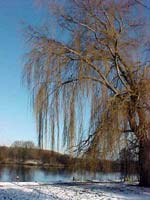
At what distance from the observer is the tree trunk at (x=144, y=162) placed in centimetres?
1287

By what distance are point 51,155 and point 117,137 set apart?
2.17 metres

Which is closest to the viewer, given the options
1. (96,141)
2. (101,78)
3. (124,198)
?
(124,198)

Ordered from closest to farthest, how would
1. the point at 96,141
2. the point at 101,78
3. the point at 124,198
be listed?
1. the point at 124,198
2. the point at 96,141
3. the point at 101,78

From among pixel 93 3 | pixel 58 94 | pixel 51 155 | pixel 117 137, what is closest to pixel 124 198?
pixel 117 137

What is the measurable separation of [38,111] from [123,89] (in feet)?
9.68

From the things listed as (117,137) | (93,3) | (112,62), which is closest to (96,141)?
(117,137)

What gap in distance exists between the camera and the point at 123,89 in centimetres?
1334

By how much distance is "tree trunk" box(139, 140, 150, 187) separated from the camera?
1287cm

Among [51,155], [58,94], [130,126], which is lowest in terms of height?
[51,155]

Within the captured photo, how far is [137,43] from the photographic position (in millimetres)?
13633

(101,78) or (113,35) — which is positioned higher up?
(113,35)

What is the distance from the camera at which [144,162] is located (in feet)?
43.0

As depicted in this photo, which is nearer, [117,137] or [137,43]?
[117,137]

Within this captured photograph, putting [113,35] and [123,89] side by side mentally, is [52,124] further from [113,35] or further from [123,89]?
[113,35]
